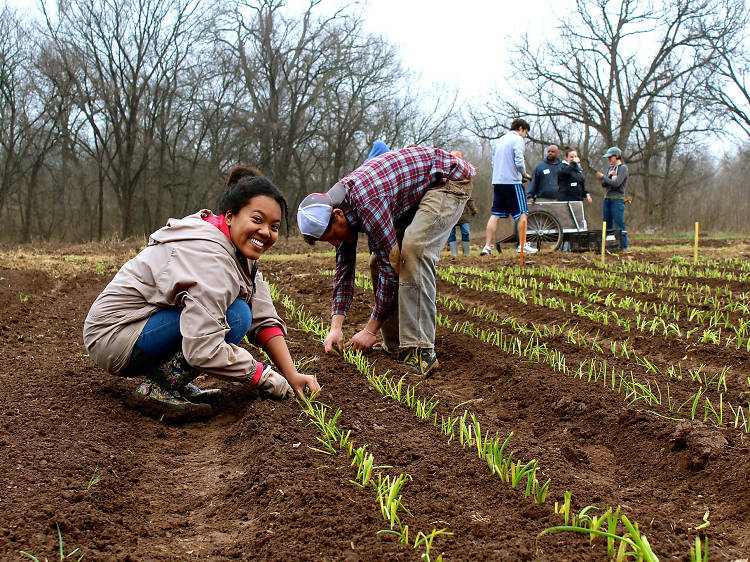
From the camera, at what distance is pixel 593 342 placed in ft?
13.9

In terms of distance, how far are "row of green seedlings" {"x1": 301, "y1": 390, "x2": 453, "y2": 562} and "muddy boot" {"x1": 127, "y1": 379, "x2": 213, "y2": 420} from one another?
0.54 metres

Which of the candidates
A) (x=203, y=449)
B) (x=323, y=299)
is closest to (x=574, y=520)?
(x=203, y=449)

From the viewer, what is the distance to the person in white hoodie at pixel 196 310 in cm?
257

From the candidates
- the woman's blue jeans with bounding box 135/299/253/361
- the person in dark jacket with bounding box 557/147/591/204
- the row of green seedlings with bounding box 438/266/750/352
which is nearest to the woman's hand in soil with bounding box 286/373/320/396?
the woman's blue jeans with bounding box 135/299/253/361

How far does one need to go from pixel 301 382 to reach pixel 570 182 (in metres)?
8.84

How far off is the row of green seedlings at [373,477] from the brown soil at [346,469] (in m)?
0.03

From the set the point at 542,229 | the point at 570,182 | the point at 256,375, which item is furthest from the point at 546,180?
the point at 256,375

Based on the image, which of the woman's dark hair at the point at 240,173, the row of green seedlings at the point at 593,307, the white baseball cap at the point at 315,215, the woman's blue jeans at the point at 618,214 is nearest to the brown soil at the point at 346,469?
the row of green seedlings at the point at 593,307

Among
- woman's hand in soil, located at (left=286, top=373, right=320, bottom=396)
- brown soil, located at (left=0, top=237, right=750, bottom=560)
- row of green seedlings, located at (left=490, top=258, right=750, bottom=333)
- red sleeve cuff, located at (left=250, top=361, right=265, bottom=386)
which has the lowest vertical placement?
brown soil, located at (left=0, top=237, right=750, bottom=560)

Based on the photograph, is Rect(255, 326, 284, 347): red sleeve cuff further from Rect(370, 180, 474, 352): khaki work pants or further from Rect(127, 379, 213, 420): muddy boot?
Rect(370, 180, 474, 352): khaki work pants

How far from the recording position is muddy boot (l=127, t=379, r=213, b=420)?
3.00 meters

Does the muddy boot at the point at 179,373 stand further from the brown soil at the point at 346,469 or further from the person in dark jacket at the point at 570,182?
the person in dark jacket at the point at 570,182

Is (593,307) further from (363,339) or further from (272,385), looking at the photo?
(272,385)

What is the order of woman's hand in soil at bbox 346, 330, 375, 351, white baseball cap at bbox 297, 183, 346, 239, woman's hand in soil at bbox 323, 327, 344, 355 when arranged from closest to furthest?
white baseball cap at bbox 297, 183, 346, 239 → woman's hand in soil at bbox 323, 327, 344, 355 → woman's hand in soil at bbox 346, 330, 375, 351
